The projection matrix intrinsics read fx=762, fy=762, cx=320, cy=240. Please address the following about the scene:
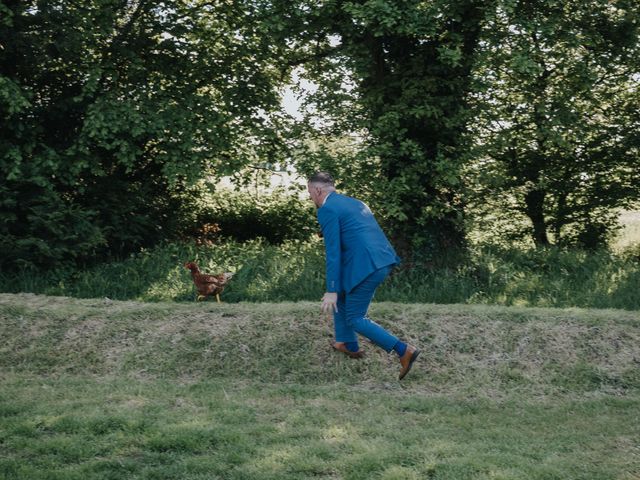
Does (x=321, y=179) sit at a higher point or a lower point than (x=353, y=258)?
higher

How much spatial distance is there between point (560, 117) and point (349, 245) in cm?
598

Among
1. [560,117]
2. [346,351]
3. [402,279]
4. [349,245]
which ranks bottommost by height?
[346,351]

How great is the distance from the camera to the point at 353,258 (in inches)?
278

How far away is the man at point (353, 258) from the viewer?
23.0ft

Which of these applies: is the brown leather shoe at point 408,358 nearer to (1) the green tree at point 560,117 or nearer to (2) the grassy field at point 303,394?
(2) the grassy field at point 303,394

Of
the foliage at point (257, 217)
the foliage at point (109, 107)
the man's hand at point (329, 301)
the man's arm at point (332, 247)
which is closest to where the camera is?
the man's hand at point (329, 301)

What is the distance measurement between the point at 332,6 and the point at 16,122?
5166mm

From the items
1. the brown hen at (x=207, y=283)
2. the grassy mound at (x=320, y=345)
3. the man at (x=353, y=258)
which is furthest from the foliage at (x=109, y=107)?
the man at (x=353, y=258)

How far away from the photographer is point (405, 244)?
12539 mm

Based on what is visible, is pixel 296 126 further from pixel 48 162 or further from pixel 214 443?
pixel 214 443

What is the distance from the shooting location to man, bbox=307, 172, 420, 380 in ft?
23.0

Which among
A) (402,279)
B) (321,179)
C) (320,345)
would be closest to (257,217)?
(402,279)

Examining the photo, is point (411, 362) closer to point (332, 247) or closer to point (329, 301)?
point (329, 301)

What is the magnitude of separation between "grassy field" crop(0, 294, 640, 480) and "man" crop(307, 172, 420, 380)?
575mm
